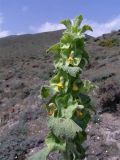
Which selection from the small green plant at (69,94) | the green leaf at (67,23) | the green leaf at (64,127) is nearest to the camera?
the green leaf at (64,127)

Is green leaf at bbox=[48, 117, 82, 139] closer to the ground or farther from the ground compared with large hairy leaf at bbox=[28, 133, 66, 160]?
farther from the ground

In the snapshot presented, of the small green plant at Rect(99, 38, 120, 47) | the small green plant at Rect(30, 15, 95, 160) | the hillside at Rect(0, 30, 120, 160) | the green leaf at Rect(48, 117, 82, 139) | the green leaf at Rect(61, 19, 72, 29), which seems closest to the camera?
the green leaf at Rect(48, 117, 82, 139)

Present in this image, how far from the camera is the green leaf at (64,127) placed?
4.52 metres

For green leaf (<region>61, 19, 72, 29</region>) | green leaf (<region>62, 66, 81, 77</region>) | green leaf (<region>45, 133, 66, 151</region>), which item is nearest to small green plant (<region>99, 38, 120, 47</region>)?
green leaf (<region>61, 19, 72, 29</region>)

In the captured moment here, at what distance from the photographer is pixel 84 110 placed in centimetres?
475

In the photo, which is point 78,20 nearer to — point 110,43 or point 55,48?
point 55,48

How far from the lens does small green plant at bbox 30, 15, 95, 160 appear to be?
465 cm

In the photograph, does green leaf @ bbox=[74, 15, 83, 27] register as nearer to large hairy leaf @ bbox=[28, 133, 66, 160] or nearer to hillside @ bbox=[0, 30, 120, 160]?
large hairy leaf @ bbox=[28, 133, 66, 160]

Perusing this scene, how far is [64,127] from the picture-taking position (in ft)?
14.7

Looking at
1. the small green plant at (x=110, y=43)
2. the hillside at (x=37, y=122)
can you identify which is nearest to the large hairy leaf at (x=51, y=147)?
the hillside at (x=37, y=122)

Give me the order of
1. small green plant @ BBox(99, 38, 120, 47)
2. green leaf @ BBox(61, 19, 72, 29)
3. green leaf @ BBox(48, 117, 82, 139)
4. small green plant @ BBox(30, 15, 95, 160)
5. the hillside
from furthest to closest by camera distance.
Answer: small green plant @ BBox(99, 38, 120, 47) → the hillside → green leaf @ BBox(61, 19, 72, 29) → small green plant @ BBox(30, 15, 95, 160) → green leaf @ BBox(48, 117, 82, 139)

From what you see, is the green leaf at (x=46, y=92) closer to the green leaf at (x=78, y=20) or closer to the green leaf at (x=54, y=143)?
the green leaf at (x=54, y=143)

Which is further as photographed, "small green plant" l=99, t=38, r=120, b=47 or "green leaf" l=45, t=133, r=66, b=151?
"small green plant" l=99, t=38, r=120, b=47

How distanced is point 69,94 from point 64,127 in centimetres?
39
